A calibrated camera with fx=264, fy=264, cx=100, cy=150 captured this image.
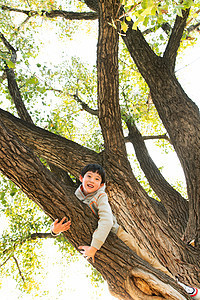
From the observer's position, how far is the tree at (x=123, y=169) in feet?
7.93

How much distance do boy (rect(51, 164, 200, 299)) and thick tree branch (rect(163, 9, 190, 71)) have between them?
10.6 feet

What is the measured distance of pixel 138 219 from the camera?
3674mm

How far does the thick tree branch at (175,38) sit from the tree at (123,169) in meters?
0.02

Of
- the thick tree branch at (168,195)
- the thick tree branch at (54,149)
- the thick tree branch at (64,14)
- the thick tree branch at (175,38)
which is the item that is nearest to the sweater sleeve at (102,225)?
the thick tree branch at (54,149)

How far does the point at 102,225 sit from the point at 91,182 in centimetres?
80

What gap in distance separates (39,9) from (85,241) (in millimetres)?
7273

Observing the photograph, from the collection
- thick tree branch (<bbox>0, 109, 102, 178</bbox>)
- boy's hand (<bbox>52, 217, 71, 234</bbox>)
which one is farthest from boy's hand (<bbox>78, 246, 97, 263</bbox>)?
thick tree branch (<bbox>0, 109, 102, 178</bbox>)

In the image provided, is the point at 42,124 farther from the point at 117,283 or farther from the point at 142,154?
the point at 117,283

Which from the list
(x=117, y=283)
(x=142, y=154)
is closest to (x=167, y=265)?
(x=117, y=283)

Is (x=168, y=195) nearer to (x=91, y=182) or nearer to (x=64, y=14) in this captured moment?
(x=91, y=182)

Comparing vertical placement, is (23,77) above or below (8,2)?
below

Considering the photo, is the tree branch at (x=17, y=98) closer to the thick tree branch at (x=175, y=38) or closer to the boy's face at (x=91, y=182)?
the boy's face at (x=91, y=182)

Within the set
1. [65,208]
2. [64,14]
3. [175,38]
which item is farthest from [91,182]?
[64,14]

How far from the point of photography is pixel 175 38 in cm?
520
